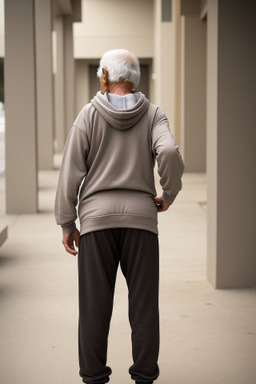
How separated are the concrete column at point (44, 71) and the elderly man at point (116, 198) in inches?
572

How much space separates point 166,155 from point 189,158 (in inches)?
597

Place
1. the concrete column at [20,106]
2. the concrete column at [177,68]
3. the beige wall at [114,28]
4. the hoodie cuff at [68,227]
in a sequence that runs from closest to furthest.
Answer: the hoodie cuff at [68,227] < the concrete column at [20,106] < the concrete column at [177,68] < the beige wall at [114,28]

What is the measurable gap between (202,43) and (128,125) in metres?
15.1

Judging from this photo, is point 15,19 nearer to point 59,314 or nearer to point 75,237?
point 59,314

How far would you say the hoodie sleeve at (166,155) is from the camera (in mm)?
3434

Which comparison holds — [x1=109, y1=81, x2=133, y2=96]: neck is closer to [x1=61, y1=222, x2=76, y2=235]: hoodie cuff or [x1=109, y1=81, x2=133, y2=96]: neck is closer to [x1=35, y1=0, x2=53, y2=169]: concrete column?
[x1=61, y1=222, x2=76, y2=235]: hoodie cuff

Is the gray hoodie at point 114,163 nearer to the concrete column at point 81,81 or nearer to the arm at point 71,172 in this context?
the arm at point 71,172

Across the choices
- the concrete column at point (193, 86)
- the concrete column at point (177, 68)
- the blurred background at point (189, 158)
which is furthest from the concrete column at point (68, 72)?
the concrete column at point (193, 86)

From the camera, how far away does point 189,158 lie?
1852cm

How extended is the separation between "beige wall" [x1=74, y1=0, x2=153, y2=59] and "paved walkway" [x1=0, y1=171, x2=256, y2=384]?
22201mm

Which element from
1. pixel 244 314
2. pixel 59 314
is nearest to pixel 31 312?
pixel 59 314

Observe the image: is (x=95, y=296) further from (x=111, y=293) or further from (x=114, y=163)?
(x=114, y=163)

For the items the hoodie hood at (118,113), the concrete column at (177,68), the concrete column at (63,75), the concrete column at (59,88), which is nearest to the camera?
the hoodie hood at (118,113)

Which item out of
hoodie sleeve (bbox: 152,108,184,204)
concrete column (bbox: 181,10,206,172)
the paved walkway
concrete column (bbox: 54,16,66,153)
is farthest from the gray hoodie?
concrete column (bbox: 54,16,66,153)
